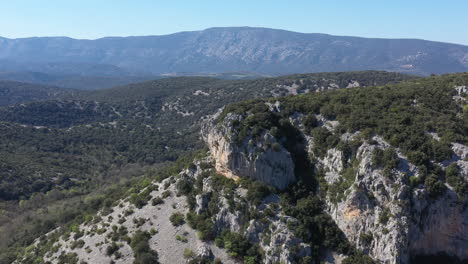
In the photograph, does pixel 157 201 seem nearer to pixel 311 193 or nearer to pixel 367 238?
pixel 311 193

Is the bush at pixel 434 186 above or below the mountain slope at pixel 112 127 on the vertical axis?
above

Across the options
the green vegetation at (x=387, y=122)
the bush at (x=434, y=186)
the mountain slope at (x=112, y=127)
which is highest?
the green vegetation at (x=387, y=122)

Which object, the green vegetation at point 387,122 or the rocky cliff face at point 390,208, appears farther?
the green vegetation at point 387,122

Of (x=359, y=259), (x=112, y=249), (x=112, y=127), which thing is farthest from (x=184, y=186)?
(x=112, y=127)

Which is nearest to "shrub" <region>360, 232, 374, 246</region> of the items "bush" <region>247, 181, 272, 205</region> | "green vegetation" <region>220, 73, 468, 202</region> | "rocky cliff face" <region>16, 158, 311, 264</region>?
"green vegetation" <region>220, 73, 468, 202</region>

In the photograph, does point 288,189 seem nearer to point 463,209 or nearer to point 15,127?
point 463,209

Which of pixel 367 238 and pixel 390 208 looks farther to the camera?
pixel 367 238

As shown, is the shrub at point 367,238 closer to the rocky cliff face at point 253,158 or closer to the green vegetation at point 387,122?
the green vegetation at point 387,122

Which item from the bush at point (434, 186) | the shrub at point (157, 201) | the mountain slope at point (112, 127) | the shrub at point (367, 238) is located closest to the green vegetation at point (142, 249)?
the shrub at point (157, 201)
